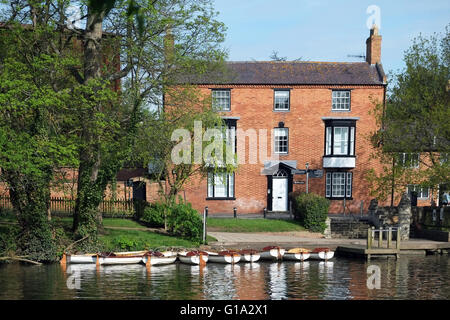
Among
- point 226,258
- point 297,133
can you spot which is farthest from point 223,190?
point 226,258

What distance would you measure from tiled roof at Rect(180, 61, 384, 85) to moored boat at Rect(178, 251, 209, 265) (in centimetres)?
1864

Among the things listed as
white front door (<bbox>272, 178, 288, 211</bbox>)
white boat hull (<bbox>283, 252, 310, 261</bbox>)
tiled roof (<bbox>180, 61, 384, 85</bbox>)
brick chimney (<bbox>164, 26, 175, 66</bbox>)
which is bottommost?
white boat hull (<bbox>283, 252, 310, 261</bbox>)

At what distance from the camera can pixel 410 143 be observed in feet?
124

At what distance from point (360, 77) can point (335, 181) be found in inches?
341

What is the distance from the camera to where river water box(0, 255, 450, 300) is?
67.1 feet

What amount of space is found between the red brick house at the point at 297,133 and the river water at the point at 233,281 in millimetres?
15293

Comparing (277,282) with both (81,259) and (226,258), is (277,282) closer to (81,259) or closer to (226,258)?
(226,258)

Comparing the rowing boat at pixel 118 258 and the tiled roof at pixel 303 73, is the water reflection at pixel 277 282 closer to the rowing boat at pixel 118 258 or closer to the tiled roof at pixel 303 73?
the rowing boat at pixel 118 258

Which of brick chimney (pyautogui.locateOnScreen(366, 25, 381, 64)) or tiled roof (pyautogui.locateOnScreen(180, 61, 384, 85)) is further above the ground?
brick chimney (pyautogui.locateOnScreen(366, 25, 381, 64))

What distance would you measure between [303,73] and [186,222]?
19247 millimetres

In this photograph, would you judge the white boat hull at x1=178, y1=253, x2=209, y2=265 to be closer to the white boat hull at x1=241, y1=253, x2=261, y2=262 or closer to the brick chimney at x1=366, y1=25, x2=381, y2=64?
the white boat hull at x1=241, y1=253, x2=261, y2=262

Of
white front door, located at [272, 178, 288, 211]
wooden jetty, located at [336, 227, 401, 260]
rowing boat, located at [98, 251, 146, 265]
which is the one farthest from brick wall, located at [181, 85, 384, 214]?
rowing boat, located at [98, 251, 146, 265]

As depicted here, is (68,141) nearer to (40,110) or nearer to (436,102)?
(40,110)

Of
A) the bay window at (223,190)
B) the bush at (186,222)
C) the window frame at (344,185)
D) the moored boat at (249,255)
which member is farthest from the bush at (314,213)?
the moored boat at (249,255)
